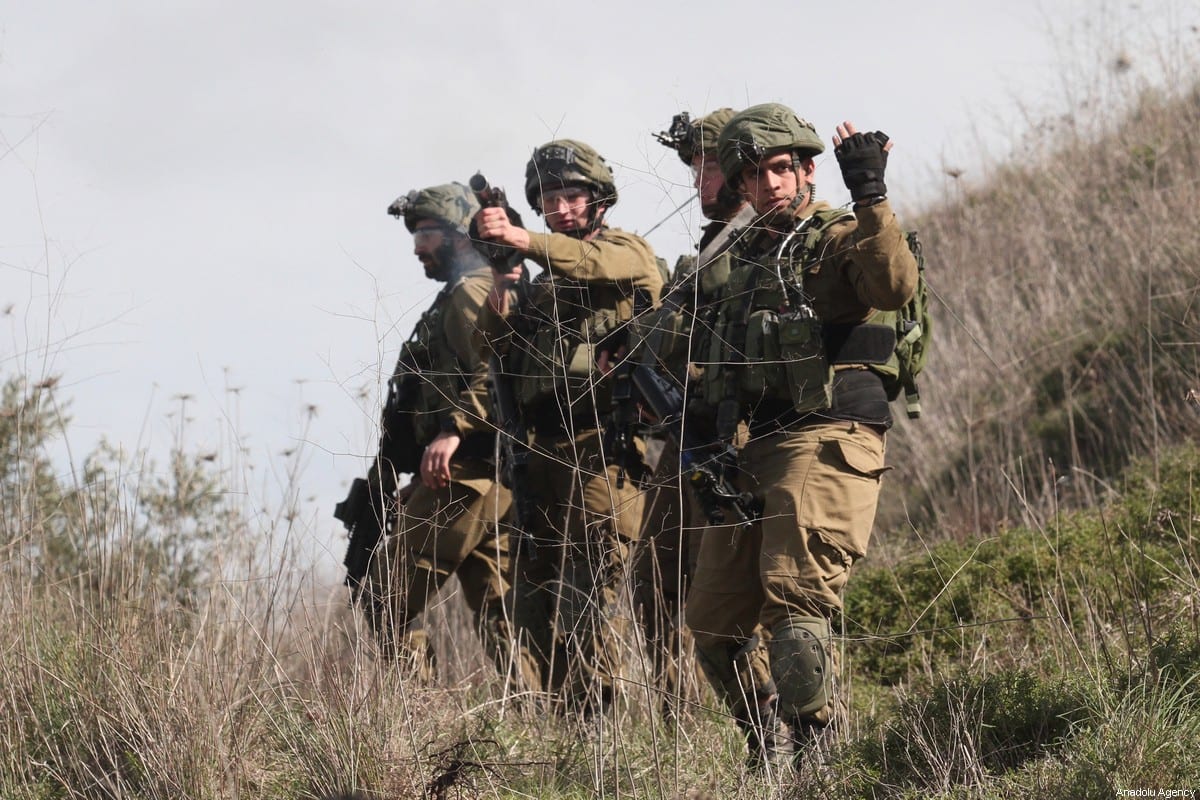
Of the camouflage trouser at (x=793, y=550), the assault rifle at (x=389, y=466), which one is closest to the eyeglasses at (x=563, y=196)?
the assault rifle at (x=389, y=466)

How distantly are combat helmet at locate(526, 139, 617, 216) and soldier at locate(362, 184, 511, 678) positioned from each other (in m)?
0.48

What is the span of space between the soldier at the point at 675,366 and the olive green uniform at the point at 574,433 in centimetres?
12

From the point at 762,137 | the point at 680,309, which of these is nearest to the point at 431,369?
the point at 680,309

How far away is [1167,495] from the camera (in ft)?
18.1

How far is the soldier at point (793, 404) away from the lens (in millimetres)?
3662

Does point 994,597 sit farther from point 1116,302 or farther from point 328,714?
point 1116,302

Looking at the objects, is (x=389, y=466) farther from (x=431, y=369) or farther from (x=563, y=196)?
(x=563, y=196)

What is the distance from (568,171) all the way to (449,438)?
1.12m

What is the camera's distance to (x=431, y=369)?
5.68 metres

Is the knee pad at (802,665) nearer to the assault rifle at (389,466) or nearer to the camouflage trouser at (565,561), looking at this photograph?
the camouflage trouser at (565,561)

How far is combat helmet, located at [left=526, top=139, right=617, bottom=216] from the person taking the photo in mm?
5277

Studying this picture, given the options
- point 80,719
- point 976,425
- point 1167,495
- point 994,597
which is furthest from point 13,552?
point 976,425

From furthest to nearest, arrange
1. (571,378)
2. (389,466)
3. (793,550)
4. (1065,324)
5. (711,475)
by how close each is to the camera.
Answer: (1065,324)
(389,466)
(571,378)
(711,475)
(793,550)

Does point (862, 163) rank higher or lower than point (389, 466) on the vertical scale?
higher
